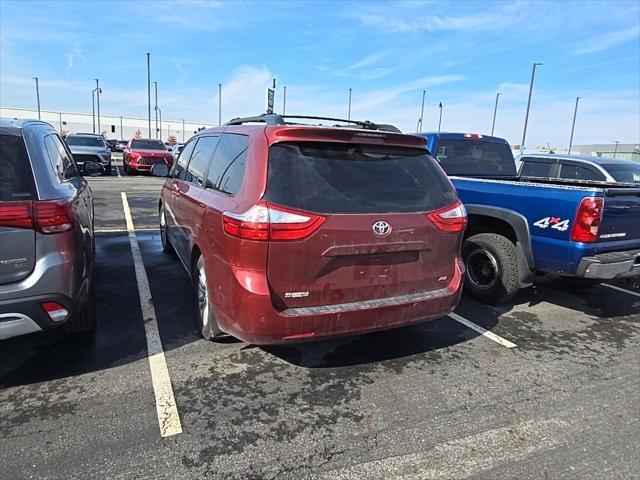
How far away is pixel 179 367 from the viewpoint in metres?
3.44

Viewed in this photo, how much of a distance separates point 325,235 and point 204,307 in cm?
149

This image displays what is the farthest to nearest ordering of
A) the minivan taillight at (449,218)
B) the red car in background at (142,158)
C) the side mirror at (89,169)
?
the red car in background at (142,158) < the side mirror at (89,169) < the minivan taillight at (449,218)

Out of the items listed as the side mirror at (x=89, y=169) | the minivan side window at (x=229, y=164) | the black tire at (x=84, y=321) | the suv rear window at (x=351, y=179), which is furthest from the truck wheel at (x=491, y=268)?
the side mirror at (x=89, y=169)

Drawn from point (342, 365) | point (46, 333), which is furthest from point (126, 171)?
point (342, 365)

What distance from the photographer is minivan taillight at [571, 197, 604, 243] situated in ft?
13.4

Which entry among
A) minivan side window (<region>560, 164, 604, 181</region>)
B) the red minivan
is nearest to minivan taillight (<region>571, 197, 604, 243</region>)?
the red minivan

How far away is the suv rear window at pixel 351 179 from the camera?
9.61 feet

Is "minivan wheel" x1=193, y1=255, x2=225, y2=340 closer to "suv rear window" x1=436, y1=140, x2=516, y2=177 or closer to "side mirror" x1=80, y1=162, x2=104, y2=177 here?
"side mirror" x1=80, y1=162, x2=104, y2=177

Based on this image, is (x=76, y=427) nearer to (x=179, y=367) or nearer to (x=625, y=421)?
(x=179, y=367)

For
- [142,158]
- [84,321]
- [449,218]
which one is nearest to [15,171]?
[84,321]

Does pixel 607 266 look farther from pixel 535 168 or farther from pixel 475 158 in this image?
pixel 535 168

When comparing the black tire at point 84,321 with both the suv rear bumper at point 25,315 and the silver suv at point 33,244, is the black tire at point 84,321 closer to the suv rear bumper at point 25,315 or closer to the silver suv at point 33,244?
the silver suv at point 33,244

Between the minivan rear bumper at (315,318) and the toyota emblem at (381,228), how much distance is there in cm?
50

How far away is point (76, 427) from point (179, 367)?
0.86 meters
